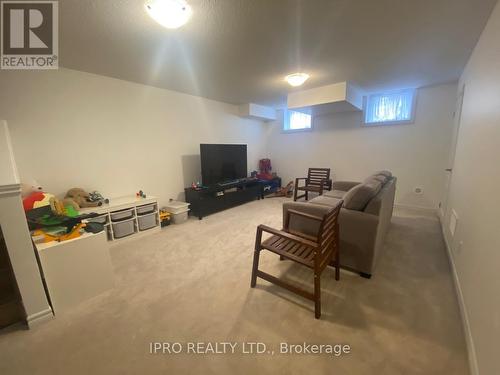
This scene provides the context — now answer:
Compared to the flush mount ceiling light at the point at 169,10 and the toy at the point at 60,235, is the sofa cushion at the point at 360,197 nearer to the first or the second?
the flush mount ceiling light at the point at 169,10

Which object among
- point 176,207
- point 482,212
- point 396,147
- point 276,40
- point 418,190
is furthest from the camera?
point 396,147

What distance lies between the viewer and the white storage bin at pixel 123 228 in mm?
2812

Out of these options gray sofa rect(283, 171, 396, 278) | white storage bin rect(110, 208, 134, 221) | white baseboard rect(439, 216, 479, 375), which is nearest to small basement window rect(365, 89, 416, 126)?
gray sofa rect(283, 171, 396, 278)

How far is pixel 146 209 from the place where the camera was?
3139mm

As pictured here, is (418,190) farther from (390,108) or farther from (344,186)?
(390,108)

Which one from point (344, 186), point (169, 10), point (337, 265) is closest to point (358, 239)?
point (337, 265)

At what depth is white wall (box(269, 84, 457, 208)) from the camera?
145 inches

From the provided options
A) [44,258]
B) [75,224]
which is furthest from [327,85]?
[44,258]

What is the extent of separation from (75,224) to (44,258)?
31 cm

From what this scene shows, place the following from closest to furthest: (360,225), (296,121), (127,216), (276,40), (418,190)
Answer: (360,225)
(276,40)
(127,216)
(418,190)
(296,121)

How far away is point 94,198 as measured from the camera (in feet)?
9.14

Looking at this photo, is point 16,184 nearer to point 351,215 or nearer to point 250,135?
point 351,215

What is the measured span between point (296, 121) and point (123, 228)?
4.50 m

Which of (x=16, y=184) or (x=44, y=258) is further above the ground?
(x=16, y=184)
